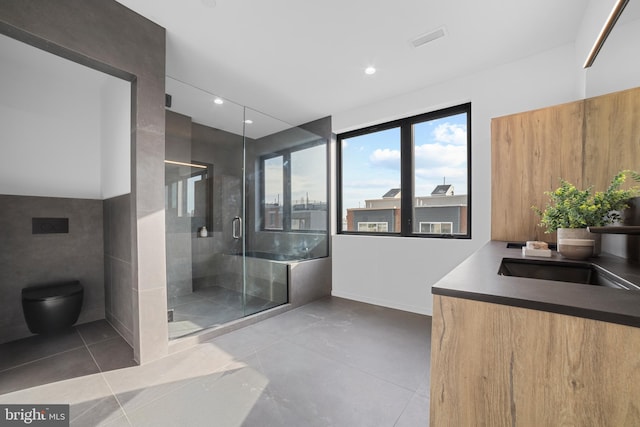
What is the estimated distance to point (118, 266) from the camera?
257cm

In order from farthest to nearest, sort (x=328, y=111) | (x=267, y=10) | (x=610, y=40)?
(x=328, y=111)
(x=267, y=10)
(x=610, y=40)

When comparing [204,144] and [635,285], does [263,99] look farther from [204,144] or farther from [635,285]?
[635,285]

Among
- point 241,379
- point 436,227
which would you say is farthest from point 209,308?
point 436,227

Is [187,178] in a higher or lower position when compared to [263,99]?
lower

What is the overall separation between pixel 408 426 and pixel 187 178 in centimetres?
276

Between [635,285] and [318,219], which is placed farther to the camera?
[318,219]

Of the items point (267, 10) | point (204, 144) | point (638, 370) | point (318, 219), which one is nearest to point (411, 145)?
point (318, 219)

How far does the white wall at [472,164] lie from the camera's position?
7.75 feet

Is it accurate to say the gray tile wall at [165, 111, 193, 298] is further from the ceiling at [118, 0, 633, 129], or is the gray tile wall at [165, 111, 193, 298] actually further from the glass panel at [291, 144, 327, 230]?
the glass panel at [291, 144, 327, 230]

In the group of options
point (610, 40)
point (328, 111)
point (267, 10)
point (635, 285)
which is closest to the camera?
point (635, 285)

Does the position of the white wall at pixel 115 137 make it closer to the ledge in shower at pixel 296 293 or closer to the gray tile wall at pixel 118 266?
the gray tile wall at pixel 118 266

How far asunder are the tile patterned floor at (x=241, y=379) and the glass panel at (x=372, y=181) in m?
1.50

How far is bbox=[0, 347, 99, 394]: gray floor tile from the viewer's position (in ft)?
5.80

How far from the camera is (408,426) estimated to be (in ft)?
4.72
